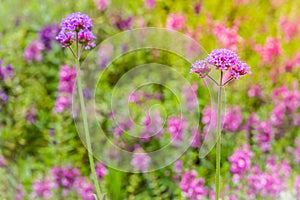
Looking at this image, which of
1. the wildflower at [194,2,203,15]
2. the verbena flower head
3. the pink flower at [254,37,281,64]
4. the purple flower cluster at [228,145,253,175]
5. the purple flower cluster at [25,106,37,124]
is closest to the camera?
the verbena flower head

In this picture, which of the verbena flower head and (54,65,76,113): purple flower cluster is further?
(54,65,76,113): purple flower cluster

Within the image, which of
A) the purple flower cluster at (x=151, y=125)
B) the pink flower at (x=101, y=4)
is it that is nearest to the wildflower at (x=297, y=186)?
the purple flower cluster at (x=151, y=125)

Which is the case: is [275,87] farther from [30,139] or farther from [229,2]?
[30,139]

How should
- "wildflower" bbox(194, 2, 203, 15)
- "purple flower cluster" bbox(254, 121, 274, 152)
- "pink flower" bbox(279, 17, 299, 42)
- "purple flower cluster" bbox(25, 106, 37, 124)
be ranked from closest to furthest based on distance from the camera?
"purple flower cluster" bbox(254, 121, 274, 152) → "purple flower cluster" bbox(25, 106, 37, 124) → "pink flower" bbox(279, 17, 299, 42) → "wildflower" bbox(194, 2, 203, 15)

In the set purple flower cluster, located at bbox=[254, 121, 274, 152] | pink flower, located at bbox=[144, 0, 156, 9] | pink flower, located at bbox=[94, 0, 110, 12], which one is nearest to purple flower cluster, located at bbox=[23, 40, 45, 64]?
pink flower, located at bbox=[94, 0, 110, 12]

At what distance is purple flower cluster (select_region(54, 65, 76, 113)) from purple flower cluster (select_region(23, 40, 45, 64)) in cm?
48

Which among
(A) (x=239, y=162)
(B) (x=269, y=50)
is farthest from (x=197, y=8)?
(A) (x=239, y=162)

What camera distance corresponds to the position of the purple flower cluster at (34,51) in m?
3.27

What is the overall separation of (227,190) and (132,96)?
69 cm

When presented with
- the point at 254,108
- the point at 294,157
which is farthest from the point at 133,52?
the point at 294,157

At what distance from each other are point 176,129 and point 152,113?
130 mm

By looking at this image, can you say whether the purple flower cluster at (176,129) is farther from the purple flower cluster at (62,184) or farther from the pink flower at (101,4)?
the pink flower at (101,4)

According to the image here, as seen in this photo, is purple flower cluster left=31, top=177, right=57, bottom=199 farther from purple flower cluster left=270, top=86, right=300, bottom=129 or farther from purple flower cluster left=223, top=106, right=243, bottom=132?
purple flower cluster left=270, top=86, right=300, bottom=129

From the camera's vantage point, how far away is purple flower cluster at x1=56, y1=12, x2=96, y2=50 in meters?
1.56
